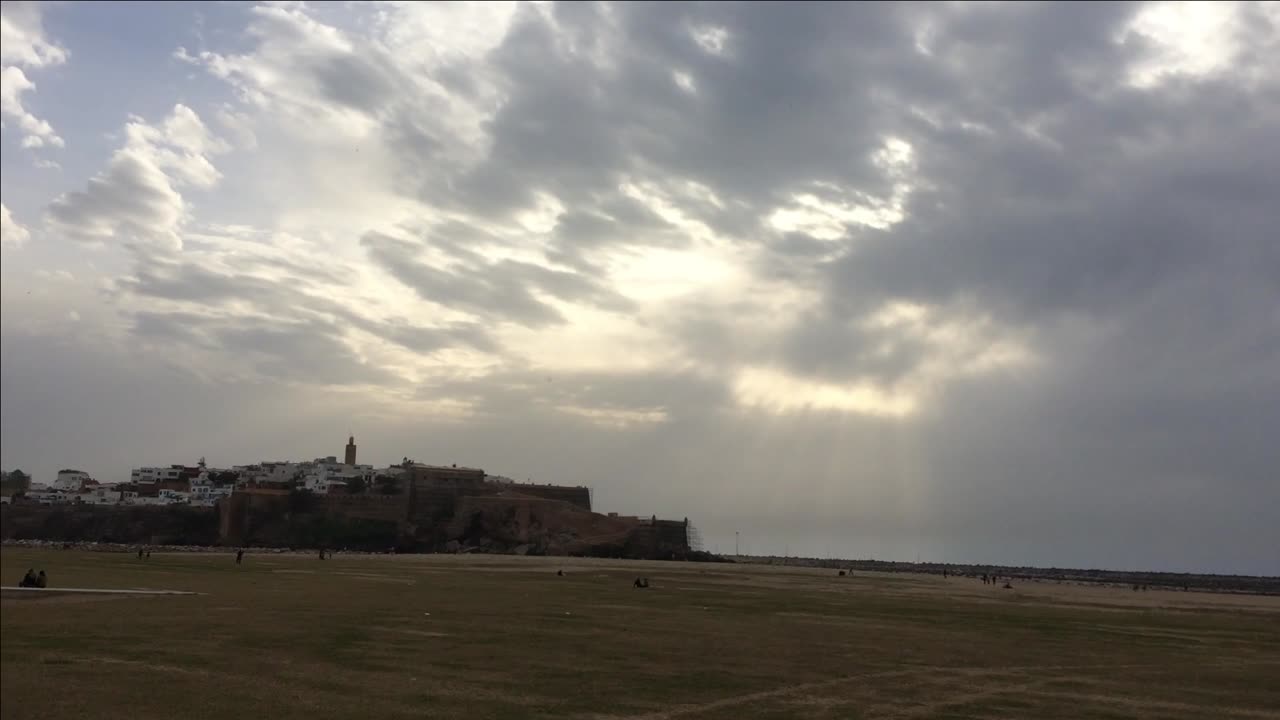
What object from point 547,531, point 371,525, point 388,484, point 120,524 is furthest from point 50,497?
point 547,531

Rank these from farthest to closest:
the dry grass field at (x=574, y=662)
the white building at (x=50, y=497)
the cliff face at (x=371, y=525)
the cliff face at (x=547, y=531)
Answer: the white building at (x=50, y=497)
the cliff face at (x=371, y=525)
the cliff face at (x=547, y=531)
the dry grass field at (x=574, y=662)

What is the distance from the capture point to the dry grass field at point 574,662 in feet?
42.0

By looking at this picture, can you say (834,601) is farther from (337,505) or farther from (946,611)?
(337,505)

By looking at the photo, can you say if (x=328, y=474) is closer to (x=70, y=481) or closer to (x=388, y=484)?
(x=388, y=484)

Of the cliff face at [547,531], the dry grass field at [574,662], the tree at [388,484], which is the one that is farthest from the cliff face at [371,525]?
the dry grass field at [574,662]

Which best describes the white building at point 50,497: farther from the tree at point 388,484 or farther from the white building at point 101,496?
the tree at point 388,484

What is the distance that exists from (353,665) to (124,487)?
582ft

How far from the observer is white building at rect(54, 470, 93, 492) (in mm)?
177750

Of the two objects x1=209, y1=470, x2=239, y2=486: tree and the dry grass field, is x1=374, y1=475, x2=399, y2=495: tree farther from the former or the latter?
the dry grass field

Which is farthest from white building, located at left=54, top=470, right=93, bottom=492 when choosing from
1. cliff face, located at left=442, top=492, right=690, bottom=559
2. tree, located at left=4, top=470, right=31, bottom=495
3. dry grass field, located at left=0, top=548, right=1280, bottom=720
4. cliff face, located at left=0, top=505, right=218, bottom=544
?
dry grass field, located at left=0, top=548, right=1280, bottom=720

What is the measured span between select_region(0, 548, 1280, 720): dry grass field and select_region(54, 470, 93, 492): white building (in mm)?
173181

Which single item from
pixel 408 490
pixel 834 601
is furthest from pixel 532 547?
pixel 834 601

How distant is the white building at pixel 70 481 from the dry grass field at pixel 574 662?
17318cm

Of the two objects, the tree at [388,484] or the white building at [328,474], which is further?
the white building at [328,474]
